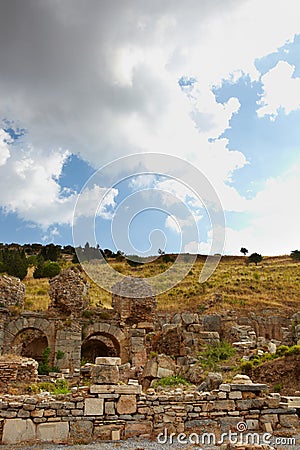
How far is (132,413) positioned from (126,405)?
0.22m

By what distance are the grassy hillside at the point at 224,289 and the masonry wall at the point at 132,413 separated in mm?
24394

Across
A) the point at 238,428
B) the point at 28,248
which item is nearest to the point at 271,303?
the point at 238,428

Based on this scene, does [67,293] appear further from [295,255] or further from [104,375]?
[295,255]

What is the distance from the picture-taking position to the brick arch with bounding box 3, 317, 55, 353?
2006 centimetres

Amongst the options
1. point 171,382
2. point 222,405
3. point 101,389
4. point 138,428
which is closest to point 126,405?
point 138,428

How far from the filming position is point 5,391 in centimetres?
1138

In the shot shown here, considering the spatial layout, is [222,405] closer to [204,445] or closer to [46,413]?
[204,445]

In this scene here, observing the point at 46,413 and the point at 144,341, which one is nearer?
the point at 46,413

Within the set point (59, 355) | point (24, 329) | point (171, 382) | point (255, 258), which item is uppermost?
point (255, 258)

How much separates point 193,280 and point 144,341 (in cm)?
3502

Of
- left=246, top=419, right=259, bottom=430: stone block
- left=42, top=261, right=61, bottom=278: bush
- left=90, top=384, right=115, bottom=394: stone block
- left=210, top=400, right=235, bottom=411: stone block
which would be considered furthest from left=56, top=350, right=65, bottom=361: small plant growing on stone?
left=42, top=261, right=61, bottom=278: bush

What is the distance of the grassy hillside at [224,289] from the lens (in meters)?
39.9

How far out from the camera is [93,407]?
912cm

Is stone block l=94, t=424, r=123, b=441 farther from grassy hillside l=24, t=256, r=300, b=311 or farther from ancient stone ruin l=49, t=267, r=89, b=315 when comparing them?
grassy hillside l=24, t=256, r=300, b=311
